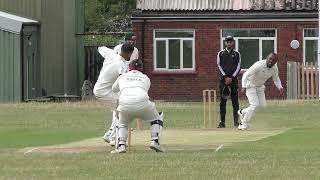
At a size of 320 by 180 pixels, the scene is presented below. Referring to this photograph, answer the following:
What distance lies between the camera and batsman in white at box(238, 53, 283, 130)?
19.8 metres

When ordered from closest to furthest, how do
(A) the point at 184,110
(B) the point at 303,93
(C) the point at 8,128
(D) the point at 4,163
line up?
(D) the point at 4,163 < (C) the point at 8,128 < (A) the point at 184,110 < (B) the point at 303,93

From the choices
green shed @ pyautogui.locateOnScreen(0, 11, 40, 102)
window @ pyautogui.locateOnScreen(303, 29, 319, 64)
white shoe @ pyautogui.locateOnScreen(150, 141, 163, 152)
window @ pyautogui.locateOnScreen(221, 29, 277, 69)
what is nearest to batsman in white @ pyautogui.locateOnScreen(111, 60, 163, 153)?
white shoe @ pyautogui.locateOnScreen(150, 141, 163, 152)

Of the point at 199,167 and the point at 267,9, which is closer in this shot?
the point at 199,167

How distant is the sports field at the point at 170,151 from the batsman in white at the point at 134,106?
281 millimetres

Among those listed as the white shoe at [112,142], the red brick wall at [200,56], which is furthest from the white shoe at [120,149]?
the red brick wall at [200,56]

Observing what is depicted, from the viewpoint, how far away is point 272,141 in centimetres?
1658

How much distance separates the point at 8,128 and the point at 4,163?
8.30 m

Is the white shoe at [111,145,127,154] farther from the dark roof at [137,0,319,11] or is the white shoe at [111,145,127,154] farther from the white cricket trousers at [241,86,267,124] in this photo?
the dark roof at [137,0,319,11]

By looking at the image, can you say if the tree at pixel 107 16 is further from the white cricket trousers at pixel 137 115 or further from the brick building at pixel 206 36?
the white cricket trousers at pixel 137 115

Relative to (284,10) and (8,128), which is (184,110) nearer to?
(8,128)

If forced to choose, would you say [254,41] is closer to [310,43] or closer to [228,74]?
[310,43]

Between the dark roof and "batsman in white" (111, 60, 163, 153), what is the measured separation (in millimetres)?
26066

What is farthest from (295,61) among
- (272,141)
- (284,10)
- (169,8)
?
(272,141)

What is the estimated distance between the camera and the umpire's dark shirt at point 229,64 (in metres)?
21.2
